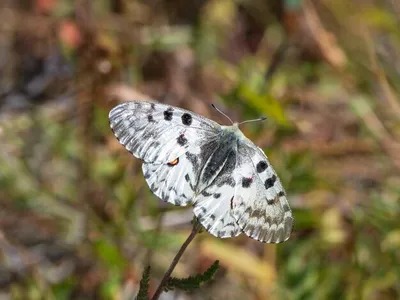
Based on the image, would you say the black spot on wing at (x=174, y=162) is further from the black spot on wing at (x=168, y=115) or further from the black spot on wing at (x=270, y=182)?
the black spot on wing at (x=270, y=182)

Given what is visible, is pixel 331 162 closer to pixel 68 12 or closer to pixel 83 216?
pixel 83 216

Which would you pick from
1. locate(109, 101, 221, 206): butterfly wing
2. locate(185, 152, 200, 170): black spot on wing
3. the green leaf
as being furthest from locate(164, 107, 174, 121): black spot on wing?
the green leaf


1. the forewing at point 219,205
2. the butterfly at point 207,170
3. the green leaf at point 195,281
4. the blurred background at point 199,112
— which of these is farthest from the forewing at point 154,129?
the blurred background at point 199,112

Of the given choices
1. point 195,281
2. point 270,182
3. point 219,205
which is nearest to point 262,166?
point 270,182

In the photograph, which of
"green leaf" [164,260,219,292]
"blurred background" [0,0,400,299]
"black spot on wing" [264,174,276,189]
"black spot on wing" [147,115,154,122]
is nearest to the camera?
"green leaf" [164,260,219,292]

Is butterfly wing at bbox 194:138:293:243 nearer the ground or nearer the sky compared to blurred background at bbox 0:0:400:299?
nearer the sky

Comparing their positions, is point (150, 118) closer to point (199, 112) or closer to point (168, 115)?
point (168, 115)

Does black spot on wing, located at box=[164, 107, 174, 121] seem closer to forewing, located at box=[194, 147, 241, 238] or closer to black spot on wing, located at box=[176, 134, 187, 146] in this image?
black spot on wing, located at box=[176, 134, 187, 146]
